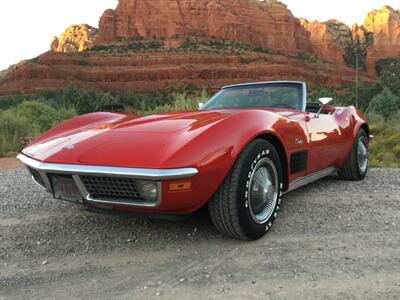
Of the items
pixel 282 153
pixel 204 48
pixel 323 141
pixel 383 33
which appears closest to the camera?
pixel 282 153

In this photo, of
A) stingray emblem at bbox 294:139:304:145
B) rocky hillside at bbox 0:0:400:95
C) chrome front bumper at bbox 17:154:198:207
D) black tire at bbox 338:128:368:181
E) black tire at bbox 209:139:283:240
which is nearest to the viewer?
chrome front bumper at bbox 17:154:198:207

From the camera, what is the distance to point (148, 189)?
2098mm

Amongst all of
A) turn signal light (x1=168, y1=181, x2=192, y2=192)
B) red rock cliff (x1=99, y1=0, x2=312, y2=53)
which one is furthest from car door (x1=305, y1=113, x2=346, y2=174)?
red rock cliff (x1=99, y1=0, x2=312, y2=53)

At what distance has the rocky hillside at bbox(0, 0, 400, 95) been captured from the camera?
2596 inches

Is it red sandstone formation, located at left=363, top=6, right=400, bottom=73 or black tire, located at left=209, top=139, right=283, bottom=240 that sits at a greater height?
red sandstone formation, located at left=363, top=6, right=400, bottom=73

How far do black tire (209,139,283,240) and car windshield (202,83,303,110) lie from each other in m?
1.11

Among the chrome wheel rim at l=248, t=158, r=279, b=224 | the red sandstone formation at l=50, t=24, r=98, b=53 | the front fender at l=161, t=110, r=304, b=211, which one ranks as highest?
the red sandstone formation at l=50, t=24, r=98, b=53

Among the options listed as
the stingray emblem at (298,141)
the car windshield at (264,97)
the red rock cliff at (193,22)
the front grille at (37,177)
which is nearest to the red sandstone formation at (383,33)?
the red rock cliff at (193,22)

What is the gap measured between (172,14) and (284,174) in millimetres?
95114

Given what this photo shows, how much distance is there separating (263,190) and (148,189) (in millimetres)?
858

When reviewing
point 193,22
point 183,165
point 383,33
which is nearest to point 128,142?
point 183,165

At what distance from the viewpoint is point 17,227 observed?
2.92m

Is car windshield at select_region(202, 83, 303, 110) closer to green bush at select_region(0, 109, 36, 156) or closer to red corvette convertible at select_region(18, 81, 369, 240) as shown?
red corvette convertible at select_region(18, 81, 369, 240)

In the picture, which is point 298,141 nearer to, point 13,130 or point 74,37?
point 13,130
